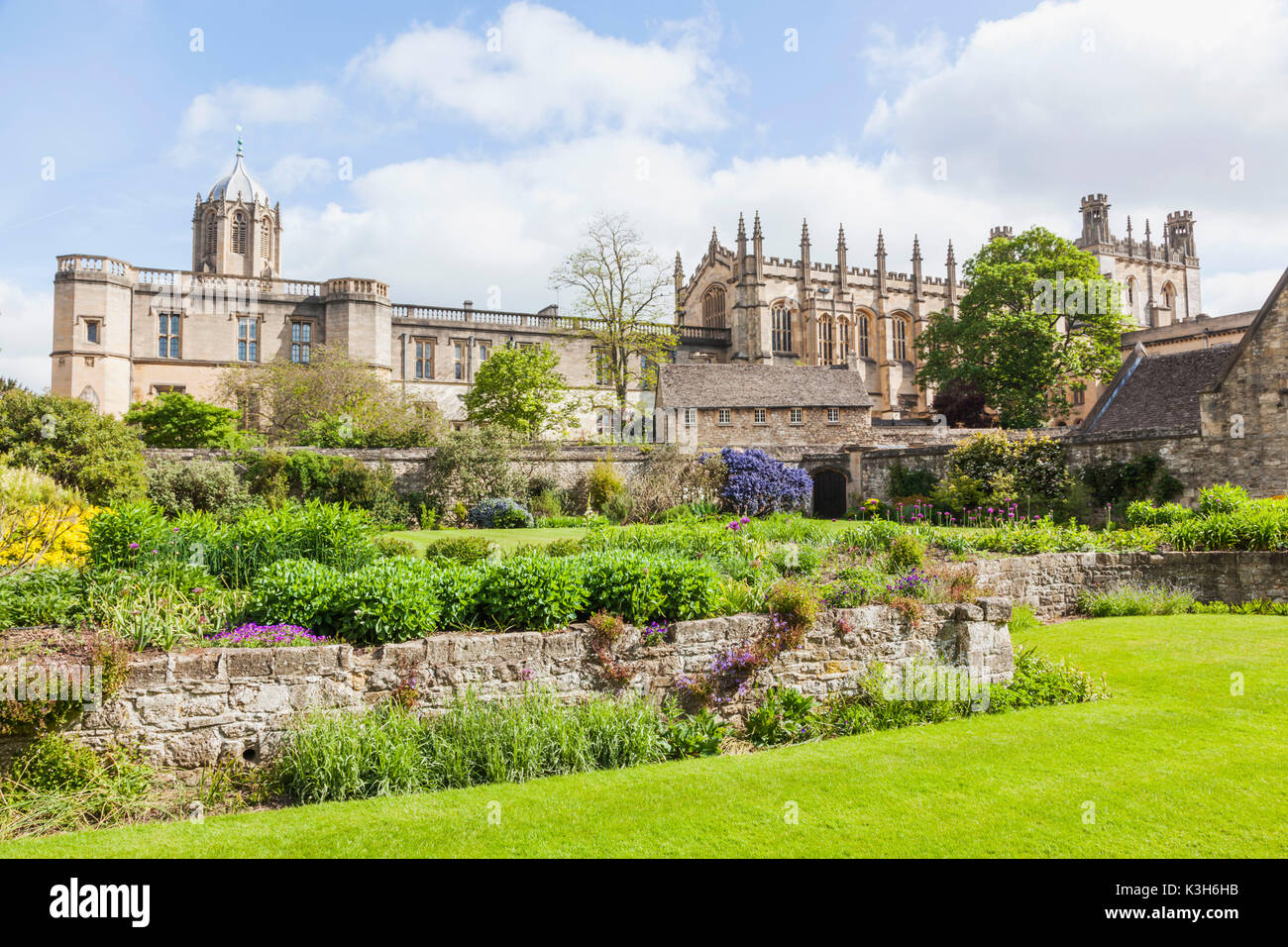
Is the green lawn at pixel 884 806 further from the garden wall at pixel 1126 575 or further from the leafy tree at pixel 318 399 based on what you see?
the leafy tree at pixel 318 399

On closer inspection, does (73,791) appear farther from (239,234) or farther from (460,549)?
(239,234)

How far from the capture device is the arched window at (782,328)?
57969 mm

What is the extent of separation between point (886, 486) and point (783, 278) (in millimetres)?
33474

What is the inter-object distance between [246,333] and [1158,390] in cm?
3980

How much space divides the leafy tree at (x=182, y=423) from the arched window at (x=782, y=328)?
3781cm

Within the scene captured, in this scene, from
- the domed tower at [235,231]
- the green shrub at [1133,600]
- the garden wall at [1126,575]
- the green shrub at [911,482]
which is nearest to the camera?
the green shrub at [1133,600]

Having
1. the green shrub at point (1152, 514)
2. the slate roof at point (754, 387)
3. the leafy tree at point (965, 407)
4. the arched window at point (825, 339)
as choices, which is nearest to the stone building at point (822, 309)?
the arched window at point (825, 339)

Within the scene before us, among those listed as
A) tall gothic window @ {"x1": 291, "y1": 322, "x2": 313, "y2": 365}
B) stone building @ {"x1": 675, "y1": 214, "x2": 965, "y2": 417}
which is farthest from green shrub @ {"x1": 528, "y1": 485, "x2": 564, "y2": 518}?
stone building @ {"x1": 675, "y1": 214, "x2": 965, "y2": 417}

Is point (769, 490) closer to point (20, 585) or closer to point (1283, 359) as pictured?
point (1283, 359)

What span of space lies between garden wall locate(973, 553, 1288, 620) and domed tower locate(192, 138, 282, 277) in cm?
5194

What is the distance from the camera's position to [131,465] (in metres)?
18.3

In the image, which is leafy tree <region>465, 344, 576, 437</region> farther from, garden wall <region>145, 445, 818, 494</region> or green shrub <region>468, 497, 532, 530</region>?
green shrub <region>468, 497, 532, 530</region>
